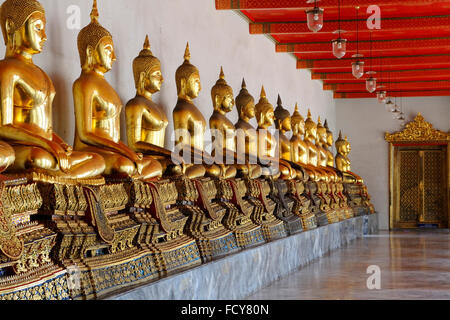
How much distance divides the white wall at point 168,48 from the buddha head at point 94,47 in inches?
10.9

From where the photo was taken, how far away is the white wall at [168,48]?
482 centimetres

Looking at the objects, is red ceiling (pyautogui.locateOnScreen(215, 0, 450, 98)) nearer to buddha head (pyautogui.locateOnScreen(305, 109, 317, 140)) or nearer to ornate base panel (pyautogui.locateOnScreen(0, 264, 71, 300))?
buddha head (pyautogui.locateOnScreen(305, 109, 317, 140))

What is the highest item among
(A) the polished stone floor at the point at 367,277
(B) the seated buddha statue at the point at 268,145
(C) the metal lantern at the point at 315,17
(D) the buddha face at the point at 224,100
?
(C) the metal lantern at the point at 315,17

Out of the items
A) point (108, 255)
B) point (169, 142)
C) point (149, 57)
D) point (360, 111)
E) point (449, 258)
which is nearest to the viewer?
point (108, 255)

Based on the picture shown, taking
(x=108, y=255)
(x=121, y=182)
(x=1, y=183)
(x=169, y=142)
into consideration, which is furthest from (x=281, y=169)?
(x=1, y=183)

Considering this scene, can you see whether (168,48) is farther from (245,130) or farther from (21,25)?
(21,25)

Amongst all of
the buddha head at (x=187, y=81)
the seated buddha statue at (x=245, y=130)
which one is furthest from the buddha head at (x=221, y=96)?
the buddha head at (x=187, y=81)

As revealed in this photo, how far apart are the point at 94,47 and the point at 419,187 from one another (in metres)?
12.4

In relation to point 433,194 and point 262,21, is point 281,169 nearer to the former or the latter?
point 262,21

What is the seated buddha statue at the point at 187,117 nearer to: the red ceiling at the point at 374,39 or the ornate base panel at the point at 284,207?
the ornate base panel at the point at 284,207

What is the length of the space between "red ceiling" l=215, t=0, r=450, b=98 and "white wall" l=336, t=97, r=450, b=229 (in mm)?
403

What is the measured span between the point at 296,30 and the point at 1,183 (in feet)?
24.5

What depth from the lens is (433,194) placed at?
15.7m

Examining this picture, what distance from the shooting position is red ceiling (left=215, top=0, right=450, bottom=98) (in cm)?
843
